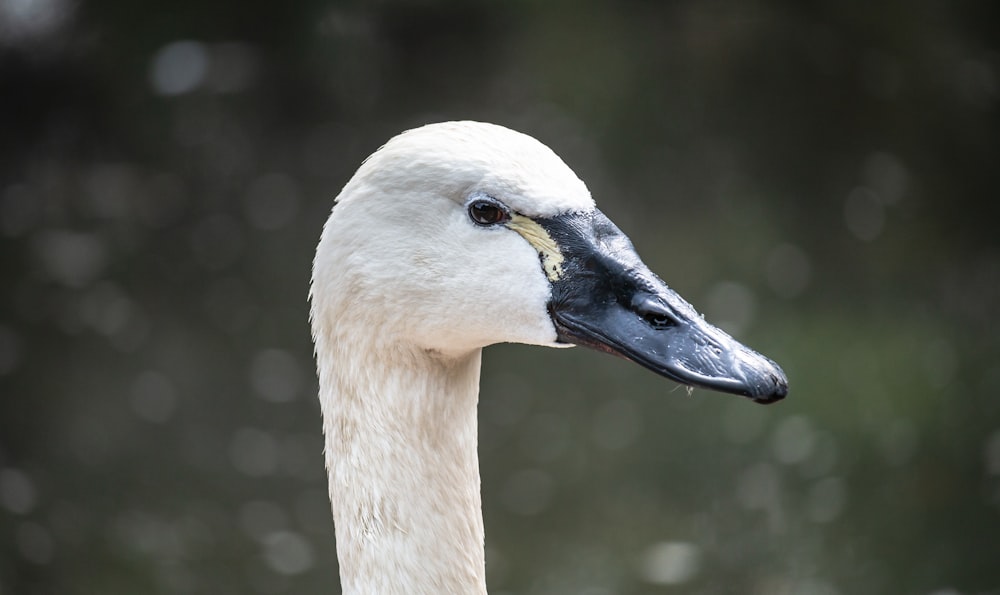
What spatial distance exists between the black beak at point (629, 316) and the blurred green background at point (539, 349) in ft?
8.66

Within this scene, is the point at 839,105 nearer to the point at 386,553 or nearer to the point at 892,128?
the point at 892,128

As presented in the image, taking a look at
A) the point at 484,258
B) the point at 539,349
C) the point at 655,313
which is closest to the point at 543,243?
the point at 484,258

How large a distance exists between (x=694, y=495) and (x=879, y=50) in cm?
267

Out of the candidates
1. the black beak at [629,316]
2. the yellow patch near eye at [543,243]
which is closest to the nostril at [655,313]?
the black beak at [629,316]

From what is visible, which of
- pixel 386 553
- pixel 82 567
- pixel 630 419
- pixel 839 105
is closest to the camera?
pixel 386 553

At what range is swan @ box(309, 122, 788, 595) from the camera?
5.57 ft

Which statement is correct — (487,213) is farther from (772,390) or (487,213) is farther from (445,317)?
(772,390)

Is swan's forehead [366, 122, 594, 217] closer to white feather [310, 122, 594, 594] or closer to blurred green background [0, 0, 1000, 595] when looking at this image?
white feather [310, 122, 594, 594]

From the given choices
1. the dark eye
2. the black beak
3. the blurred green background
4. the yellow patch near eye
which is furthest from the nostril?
the blurred green background

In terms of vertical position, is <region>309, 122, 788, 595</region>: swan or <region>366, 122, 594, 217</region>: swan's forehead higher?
<region>366, 122, 594, 217</region>: swan's forehead

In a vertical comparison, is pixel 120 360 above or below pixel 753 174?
below

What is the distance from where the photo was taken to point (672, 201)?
5.47 meters

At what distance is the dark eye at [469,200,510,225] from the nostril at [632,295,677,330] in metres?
0.25

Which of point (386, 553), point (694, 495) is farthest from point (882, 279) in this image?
point (386, 553)
